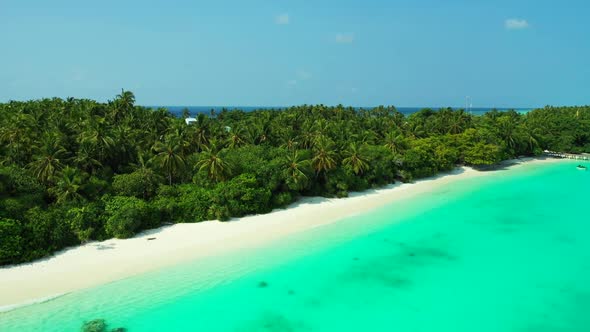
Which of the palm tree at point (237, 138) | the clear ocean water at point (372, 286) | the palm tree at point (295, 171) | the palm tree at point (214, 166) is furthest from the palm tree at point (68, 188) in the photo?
the palm tree at point (295, 171)

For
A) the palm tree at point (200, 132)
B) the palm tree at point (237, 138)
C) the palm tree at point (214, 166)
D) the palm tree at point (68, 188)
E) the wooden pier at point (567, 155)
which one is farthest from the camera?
the wooden pier at point (567, 155)

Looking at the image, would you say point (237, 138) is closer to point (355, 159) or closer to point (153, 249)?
point (355, 159)

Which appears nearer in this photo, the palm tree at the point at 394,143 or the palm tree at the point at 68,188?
the palm tree at the point at 68,188

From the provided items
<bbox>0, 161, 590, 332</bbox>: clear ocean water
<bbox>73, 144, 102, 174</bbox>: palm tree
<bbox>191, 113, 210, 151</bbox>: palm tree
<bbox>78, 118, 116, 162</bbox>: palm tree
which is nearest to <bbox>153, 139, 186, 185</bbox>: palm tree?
<bbox>78, 118, 116, 162</bbox>: palm tree

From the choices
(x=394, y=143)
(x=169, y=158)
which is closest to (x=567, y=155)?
(x=394, y=143)

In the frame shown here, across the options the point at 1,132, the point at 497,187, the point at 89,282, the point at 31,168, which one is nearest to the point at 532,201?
the point at 497,187

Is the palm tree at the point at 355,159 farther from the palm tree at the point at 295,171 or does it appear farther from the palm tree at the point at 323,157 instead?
the palm tree at the point at 295,171

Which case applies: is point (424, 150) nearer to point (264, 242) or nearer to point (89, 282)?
point (264, 242)
